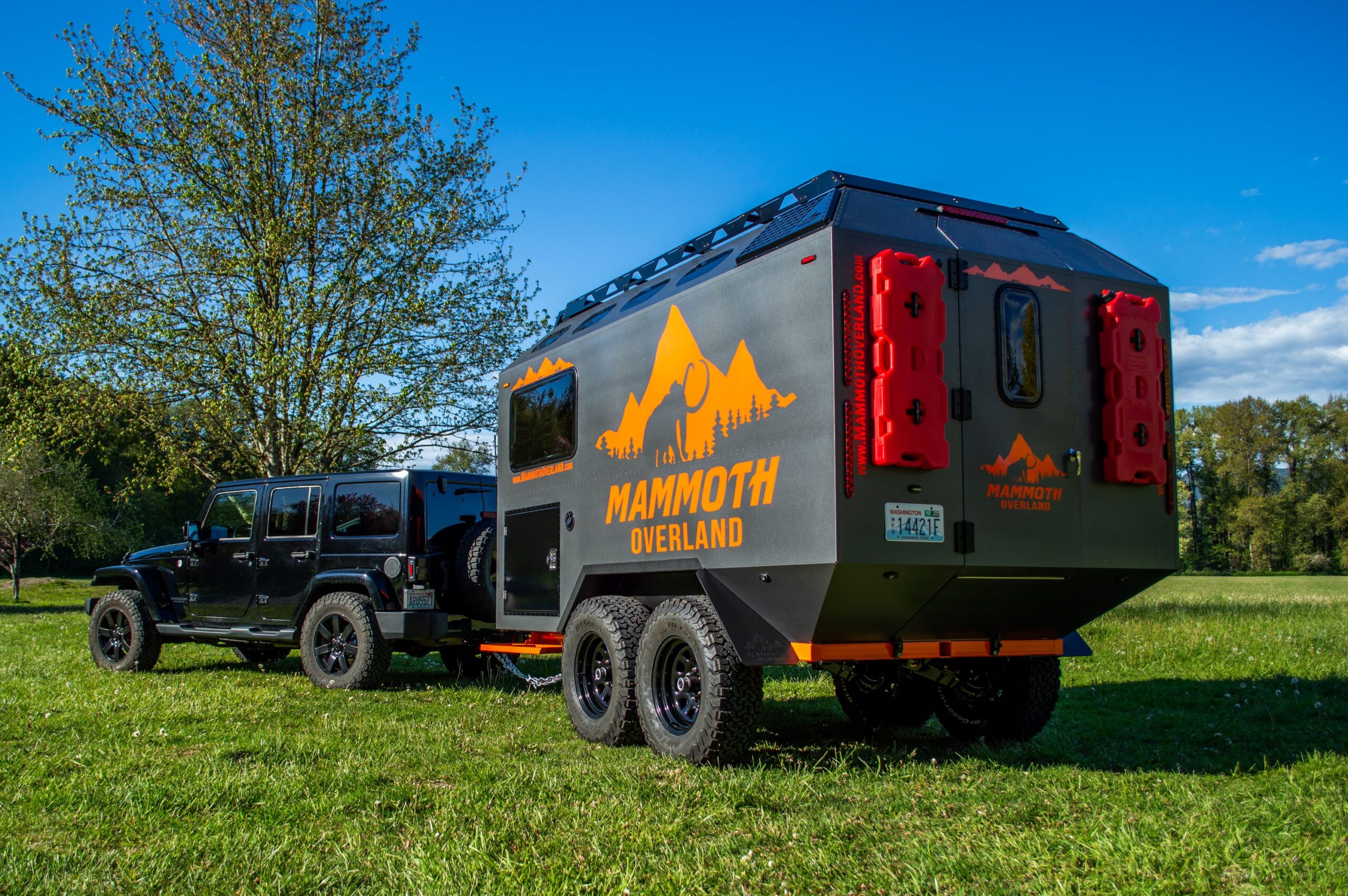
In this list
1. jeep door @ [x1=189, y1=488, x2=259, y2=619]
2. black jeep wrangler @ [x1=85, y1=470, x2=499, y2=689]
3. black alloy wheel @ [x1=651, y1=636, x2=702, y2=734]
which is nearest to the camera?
black alloy wheel @ [x1=651, y1=636, x2=702, y2=734]

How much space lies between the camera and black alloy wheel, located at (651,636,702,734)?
6.35 meters

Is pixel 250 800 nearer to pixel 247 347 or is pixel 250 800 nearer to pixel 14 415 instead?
pixel 247 347

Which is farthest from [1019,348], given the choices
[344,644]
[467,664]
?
[467,664]

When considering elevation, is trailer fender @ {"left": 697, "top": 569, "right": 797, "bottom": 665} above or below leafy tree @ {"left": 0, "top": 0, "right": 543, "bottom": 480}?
below

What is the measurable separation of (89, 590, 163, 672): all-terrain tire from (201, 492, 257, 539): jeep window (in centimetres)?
121

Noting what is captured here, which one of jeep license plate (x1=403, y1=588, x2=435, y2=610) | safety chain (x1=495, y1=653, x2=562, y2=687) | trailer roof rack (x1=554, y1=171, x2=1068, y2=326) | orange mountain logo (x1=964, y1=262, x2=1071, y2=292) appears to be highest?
trailer roof rack (x1=554, y1=171, x2=1068, y2=326)

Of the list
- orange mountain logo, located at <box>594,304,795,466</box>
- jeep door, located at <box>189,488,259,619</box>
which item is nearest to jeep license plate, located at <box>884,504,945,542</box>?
orange mountain logo, located at <box>594,304,795,466</box>

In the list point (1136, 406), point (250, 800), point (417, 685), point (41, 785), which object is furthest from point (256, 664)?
point (1136, 406)

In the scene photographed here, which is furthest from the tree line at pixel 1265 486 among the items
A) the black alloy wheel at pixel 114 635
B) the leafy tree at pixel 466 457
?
the black alloy wheel at pixel 114 635

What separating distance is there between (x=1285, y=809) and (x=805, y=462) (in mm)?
2786

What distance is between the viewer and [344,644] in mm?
9984

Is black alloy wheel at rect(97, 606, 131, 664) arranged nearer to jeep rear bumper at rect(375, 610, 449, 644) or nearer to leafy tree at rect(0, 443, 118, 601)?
jeep rear bumper at rect(375, 610, 449, 644)

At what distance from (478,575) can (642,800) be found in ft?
16.2

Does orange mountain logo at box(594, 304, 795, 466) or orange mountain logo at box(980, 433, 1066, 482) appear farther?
orange mountain logo at box(594, 304, 795, 466)
